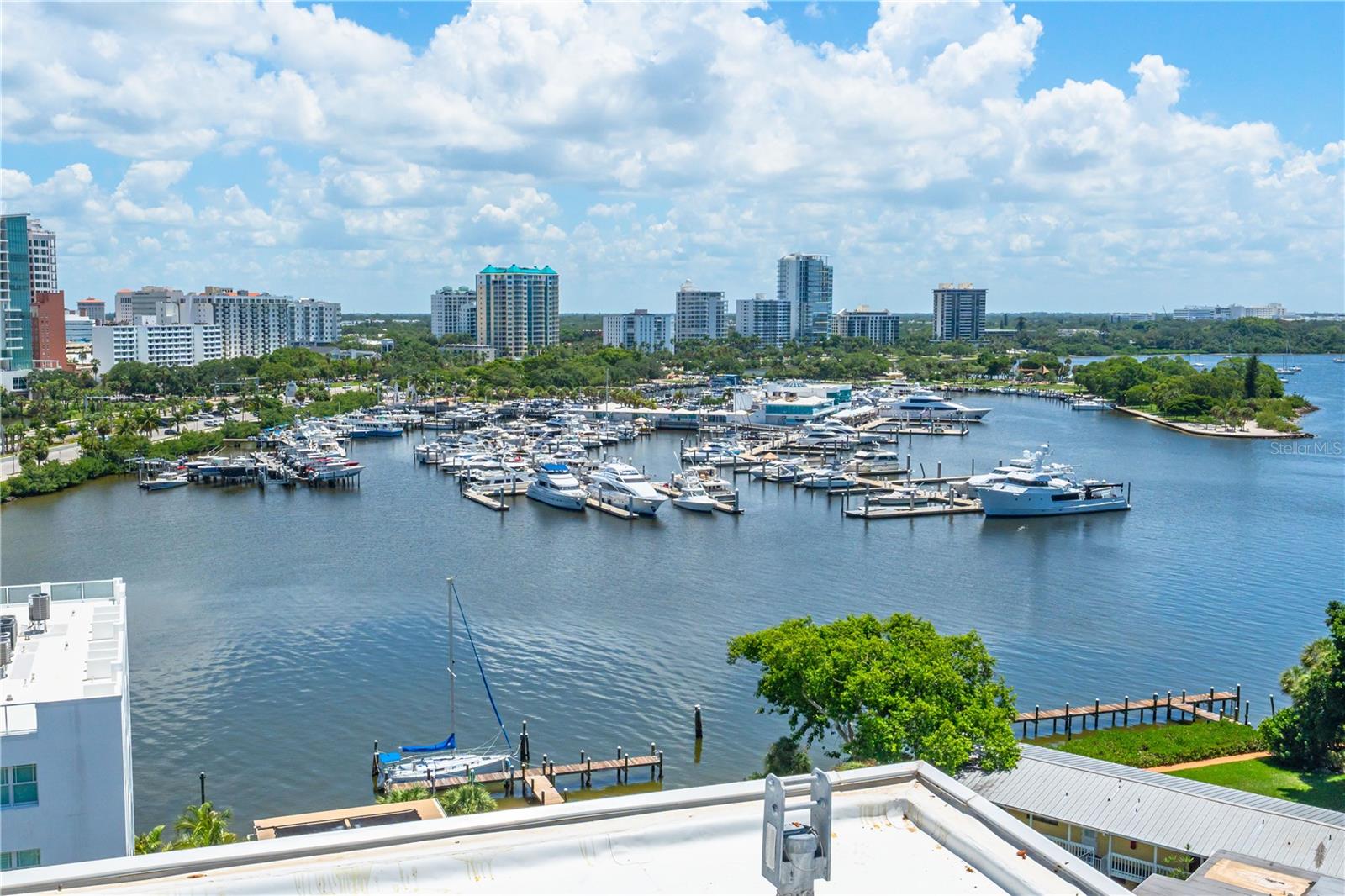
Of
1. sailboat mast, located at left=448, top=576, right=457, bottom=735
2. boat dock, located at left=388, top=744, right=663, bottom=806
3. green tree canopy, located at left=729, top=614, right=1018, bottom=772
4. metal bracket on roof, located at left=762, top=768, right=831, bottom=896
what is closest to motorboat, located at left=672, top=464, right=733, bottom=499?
sailboat mast, located at left=448, top=576, right=457, bottom=735

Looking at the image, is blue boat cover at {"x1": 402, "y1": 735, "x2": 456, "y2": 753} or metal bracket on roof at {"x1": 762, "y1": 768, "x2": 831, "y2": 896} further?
blue boat cover at {"x1": 402, "y1": 735, "x2": 456, "y2": 753}

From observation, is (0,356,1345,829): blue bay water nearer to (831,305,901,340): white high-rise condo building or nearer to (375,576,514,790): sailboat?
(375,576,514,790): sailboat

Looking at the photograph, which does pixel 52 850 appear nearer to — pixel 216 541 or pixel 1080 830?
pixel 1080 830

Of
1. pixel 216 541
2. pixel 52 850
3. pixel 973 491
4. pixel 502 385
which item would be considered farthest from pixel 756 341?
pixel 52 850

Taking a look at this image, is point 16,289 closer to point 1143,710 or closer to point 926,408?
point 926,408

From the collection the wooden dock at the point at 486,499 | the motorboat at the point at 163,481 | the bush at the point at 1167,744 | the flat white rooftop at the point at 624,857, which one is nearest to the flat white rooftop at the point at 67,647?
the flat white rooftop at the point at 624,857

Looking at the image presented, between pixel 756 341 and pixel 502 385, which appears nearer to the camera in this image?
pixel 502 385

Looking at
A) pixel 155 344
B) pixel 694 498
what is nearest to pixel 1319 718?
pixel 694 498
